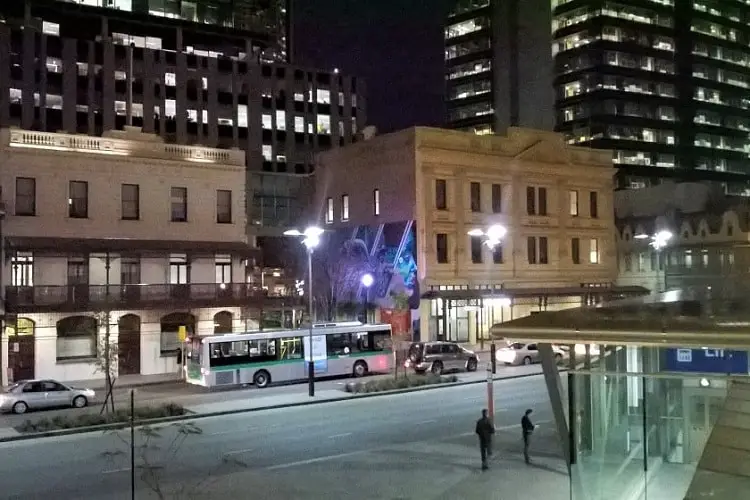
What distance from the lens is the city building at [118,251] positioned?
3750 centimetres

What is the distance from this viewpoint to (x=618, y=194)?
77.4 metres

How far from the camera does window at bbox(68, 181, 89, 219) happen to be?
39.5m

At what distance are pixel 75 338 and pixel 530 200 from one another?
30.2 meters

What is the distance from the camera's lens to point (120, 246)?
39.4 m

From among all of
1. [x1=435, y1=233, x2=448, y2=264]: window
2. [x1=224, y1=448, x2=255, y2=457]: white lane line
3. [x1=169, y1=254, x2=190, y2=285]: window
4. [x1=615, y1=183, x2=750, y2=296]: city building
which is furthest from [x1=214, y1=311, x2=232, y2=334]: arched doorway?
[x1=615, y1=183, x2=750, y2=296]: city building

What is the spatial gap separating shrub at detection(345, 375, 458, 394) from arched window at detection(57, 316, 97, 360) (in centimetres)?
1306

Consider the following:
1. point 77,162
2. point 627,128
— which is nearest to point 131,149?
point 77,162

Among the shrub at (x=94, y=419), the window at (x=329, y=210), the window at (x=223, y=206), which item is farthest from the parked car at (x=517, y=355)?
the shrub at (x=94, y=419)

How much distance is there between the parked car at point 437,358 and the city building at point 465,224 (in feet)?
24.8

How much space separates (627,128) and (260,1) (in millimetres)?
49682

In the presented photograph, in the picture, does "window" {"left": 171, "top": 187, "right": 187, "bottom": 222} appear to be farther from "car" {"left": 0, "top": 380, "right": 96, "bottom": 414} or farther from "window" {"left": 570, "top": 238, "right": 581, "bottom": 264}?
"window" {"left": 570, "top": 238, "right": 581, "bottom": 264}

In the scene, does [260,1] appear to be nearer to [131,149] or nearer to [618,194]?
[618,194]

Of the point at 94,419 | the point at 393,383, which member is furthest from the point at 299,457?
the point at 393,383

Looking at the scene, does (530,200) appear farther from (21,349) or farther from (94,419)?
(94,419)
